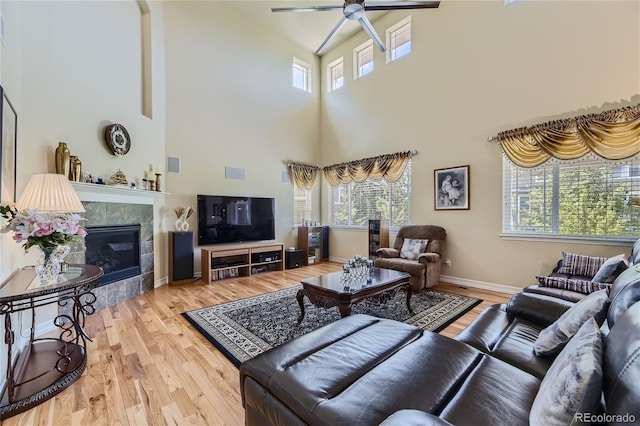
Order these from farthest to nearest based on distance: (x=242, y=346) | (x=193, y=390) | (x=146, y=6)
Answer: (x=146, y=6) < (x=242, y=346) < (x=193, y=390)

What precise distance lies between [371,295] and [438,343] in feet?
3.97

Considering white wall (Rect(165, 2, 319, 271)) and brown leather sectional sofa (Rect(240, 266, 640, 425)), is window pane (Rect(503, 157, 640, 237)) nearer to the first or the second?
brown leather sectional sofa (Rect(240, 266, 640, 425))

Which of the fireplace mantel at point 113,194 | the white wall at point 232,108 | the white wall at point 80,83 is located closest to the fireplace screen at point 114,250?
the fireplace mantel at point 113,194

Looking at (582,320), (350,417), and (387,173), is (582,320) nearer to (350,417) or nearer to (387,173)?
(350,417)

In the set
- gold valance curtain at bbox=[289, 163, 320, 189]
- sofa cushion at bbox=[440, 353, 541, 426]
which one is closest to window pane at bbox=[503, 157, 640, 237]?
sofa cushion at bbox=[440, 353, 541, 426]

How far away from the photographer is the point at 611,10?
3.25 m

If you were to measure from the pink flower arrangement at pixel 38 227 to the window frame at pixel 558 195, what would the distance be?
4.92 m

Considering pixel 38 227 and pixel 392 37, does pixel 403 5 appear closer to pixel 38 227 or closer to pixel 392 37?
pixel 392 37

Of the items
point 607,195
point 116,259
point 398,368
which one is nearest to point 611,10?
point 607,195

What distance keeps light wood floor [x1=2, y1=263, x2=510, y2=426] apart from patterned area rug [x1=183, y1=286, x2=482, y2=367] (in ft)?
0.41

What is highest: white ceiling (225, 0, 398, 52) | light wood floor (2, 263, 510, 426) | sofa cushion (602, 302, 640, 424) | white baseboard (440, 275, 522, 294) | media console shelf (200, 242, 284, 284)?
white ceiling (225, 0, 398, 52)

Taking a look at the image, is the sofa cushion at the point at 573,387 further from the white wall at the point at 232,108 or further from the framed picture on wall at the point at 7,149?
the white wall at the point at 232,108

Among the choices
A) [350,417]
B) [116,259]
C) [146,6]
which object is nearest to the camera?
[350,417]

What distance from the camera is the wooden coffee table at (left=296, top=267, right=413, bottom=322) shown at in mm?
2479
